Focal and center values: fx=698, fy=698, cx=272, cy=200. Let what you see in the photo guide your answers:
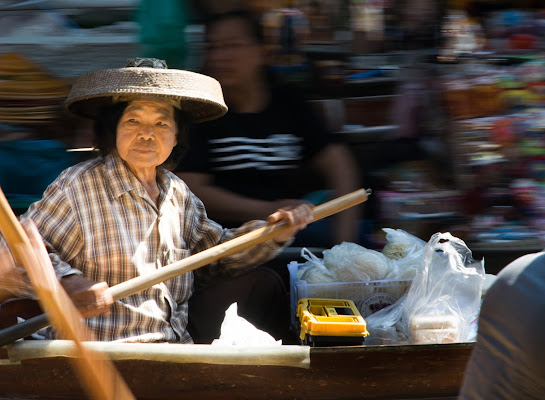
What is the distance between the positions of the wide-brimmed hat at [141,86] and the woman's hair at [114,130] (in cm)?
4

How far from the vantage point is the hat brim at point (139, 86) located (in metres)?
2.57

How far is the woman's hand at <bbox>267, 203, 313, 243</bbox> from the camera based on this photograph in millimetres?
2678

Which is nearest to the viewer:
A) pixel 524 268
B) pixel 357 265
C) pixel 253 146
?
pixel 524 268

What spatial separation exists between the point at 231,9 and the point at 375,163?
1078 mm

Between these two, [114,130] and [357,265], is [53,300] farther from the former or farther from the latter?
[357,265]

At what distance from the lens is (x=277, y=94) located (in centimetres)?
345

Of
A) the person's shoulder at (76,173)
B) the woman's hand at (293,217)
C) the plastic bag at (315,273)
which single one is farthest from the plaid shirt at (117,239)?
the plastic bag at (315,273)

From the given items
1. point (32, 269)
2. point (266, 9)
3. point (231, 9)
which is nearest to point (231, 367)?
point (32, 269)

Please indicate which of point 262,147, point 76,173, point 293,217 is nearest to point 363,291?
point 293,217

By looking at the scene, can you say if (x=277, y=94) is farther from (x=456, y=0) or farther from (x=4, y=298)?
(x=4, y=298)

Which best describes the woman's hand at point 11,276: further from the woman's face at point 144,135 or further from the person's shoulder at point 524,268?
the person's shoulder at point 524,268

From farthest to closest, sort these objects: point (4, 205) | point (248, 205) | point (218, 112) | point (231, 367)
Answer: point (248, 205), point (218, 112), point (231, 367), point (4, 205)

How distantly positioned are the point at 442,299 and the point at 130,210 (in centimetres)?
123

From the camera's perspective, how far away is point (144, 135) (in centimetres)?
262
